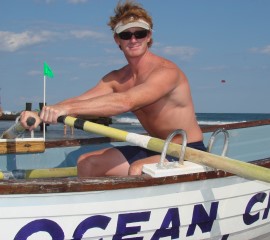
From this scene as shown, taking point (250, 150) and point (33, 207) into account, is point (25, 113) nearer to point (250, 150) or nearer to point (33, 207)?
point (33, 207)

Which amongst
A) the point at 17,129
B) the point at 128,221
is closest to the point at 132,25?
the point at 17,129

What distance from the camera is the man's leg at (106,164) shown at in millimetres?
4344

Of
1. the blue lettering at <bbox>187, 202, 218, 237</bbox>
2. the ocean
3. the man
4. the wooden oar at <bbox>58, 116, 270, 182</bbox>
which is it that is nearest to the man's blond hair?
the man

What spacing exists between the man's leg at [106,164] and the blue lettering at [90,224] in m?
0.99

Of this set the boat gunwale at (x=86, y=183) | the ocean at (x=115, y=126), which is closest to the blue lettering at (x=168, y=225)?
the boat gunwale at (x=86, y=183)

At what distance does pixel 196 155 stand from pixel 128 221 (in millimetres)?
756

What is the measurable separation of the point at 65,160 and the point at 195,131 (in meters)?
2.40

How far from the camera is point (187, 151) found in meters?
3.63

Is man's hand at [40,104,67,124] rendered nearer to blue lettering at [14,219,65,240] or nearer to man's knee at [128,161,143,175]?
man's knee at [128,161,143,175]

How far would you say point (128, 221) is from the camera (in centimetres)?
347

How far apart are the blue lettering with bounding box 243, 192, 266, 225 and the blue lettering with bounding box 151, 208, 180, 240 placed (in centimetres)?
83

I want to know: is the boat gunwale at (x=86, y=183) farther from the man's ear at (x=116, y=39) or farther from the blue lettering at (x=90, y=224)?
the man's ear at (x=116, y=39)

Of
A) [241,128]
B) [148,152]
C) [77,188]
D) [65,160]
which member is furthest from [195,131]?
[241,128]

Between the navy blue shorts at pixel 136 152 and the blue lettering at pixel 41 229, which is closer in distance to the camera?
the blue lettering at pixel 41 229
